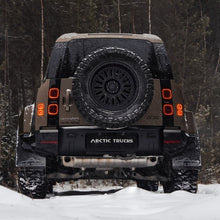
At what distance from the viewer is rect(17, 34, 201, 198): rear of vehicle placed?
21.2ft

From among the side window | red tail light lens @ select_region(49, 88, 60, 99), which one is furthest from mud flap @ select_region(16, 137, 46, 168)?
the side window

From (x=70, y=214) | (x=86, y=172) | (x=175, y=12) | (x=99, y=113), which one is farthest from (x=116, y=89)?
(x=175, y=12)

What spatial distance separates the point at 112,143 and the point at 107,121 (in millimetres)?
408

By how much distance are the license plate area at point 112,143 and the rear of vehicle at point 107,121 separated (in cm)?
1

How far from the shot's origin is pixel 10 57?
2216 cm

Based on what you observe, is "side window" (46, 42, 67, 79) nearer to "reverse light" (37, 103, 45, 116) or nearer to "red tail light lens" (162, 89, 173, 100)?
"reverse light" (37, 103, 45, 116)

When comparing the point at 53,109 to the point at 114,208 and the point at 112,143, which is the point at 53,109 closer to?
the point at 112,143

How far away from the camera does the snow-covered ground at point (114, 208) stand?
170 inches

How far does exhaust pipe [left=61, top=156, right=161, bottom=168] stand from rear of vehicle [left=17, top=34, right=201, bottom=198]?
12 mm

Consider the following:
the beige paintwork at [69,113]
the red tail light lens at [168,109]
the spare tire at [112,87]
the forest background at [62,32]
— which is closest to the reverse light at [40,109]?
the beige paintwork at [69,113]

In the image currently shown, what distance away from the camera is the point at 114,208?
509cm

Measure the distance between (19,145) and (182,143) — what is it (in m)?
1.94

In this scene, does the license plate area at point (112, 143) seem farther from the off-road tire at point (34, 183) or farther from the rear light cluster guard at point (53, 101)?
the off-road tire at point (34, 183)

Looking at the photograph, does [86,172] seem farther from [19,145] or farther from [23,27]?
[23,27]
